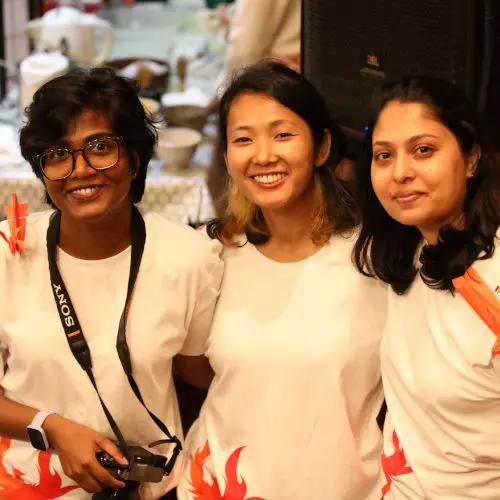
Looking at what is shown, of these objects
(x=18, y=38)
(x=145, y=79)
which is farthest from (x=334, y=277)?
(x=18, y=38)

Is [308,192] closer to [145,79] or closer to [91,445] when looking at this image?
[91,445]

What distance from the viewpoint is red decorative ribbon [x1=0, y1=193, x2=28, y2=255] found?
148 cm

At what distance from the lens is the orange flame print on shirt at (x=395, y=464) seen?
4.78 feet

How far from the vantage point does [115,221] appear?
151 cm

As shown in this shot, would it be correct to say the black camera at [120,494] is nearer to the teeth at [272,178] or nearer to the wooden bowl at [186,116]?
the teeth at [272,178]

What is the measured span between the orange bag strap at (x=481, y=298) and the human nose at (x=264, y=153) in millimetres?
387

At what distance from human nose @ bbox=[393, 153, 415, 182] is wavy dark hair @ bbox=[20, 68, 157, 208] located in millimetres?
457

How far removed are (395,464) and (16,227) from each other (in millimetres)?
780

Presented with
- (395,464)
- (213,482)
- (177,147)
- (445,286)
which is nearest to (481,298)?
(445,286)

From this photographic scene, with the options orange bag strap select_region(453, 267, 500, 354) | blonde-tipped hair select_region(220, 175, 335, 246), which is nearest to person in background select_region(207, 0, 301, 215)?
blonde-tipped hair select_region(220, 175, 335, 246)

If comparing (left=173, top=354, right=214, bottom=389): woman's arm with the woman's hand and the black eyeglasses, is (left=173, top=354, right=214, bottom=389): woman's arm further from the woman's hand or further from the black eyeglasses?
the black eyeglasses

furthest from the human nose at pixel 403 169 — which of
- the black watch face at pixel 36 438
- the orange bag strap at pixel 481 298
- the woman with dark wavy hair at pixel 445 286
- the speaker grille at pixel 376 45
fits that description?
the black watch face at pixel 36 438

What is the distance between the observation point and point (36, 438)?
1494mm

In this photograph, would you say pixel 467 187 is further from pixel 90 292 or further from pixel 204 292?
pixel 90 292
